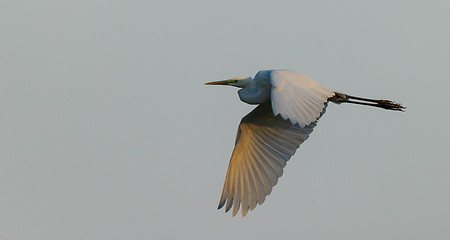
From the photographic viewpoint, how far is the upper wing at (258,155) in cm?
1009

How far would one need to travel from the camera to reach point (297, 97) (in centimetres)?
834

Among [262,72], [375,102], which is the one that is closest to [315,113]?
[262,72]

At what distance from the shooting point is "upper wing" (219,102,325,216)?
Result: 33.1 feet

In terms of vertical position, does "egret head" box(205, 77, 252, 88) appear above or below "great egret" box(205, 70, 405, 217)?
above

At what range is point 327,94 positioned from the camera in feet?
29.2

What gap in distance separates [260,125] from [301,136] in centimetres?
63

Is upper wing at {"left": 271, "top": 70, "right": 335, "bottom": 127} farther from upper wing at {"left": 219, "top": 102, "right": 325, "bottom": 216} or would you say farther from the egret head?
upper wing at {"left": 219, "top": 102, "right": 325, "bottom": 216}

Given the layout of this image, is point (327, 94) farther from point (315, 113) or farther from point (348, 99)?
point (348, 99)

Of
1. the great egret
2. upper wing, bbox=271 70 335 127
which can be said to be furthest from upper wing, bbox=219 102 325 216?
upper wing, bbox=271 70 335 127

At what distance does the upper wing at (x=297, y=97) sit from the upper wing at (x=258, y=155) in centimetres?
136

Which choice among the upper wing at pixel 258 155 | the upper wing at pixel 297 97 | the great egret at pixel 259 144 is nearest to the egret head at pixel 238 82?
the great egret at pixel 259 144

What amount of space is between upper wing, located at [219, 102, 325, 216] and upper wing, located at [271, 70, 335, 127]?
136 cm

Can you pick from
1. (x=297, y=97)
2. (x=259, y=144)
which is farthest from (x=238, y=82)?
(x=297, y=97)

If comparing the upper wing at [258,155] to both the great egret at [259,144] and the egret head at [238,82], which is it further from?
the egret head at [238,82]
